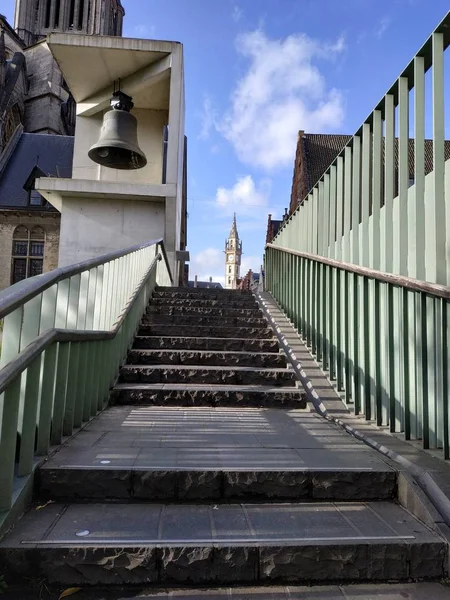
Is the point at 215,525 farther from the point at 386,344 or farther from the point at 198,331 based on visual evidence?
the point at 198,331

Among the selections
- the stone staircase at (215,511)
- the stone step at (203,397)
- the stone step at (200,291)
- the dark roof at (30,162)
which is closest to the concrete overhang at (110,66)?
the stone step at (200,291)

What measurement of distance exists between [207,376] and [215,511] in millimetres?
2104

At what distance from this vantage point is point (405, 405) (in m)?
2.91

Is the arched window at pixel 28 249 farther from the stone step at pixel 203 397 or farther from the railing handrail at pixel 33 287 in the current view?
the railing handrail at pixel 33 287

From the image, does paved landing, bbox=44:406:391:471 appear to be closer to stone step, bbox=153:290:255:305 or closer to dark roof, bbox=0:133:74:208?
stone step, bbox=153:290:255:305

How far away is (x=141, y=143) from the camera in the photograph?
371 inches

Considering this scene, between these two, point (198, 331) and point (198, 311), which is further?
point (198, 311)

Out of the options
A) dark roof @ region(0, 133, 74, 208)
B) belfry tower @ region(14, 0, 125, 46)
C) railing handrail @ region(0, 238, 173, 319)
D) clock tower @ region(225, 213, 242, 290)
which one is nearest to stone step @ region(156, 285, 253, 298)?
railing handrail @ region(0, 238, 173, 319)

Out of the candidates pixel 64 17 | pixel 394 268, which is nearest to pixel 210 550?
pixel 394 268

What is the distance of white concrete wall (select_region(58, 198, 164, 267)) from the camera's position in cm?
860

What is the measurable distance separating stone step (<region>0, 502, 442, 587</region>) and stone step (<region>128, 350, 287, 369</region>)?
254 cm

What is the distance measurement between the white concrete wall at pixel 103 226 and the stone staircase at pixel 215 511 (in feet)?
18.8

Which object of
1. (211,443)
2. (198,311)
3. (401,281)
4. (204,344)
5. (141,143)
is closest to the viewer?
(211,443)

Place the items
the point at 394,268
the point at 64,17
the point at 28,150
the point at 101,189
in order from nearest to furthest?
1. the point at 394,268
2. the point at 101,189
3. the point at 28,150
4. the point at 64,17
